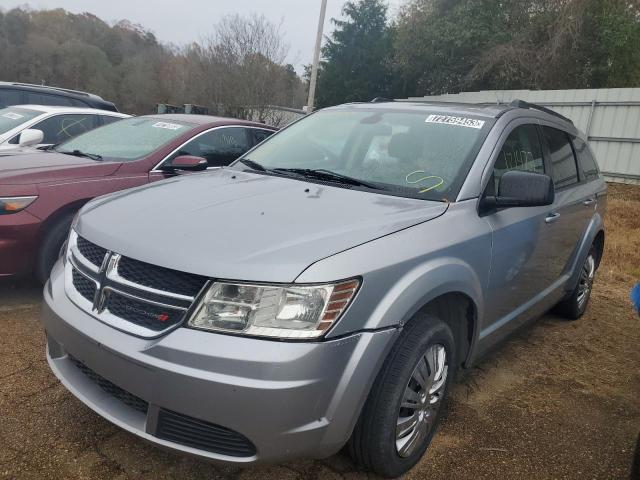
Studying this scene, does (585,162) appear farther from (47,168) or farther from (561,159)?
(47,168)

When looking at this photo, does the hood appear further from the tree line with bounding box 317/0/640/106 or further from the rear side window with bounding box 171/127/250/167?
the tree line with bounding box 317/0/640/106

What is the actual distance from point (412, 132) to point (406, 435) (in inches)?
67.0

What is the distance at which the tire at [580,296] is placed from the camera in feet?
14.4

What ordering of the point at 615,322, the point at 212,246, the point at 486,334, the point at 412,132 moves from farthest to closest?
the point at 615,322 < the point at 412,132 < the point at 486,334 < the point at 212,246

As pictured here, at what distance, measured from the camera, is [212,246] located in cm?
195

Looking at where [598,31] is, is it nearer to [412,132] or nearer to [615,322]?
[615,322]

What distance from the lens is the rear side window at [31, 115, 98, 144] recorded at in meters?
5.86

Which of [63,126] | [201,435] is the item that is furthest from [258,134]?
[201,435]

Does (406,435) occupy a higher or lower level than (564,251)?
lower

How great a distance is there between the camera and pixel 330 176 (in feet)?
9.35

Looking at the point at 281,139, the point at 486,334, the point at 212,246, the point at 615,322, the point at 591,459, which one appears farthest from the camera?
the point at 615,322

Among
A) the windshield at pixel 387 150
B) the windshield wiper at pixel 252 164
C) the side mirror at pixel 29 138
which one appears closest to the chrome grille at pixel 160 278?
the windshield at pixel 387 150

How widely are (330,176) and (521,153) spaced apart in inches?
48.4

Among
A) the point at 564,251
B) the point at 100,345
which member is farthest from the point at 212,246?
the point at 564,251
